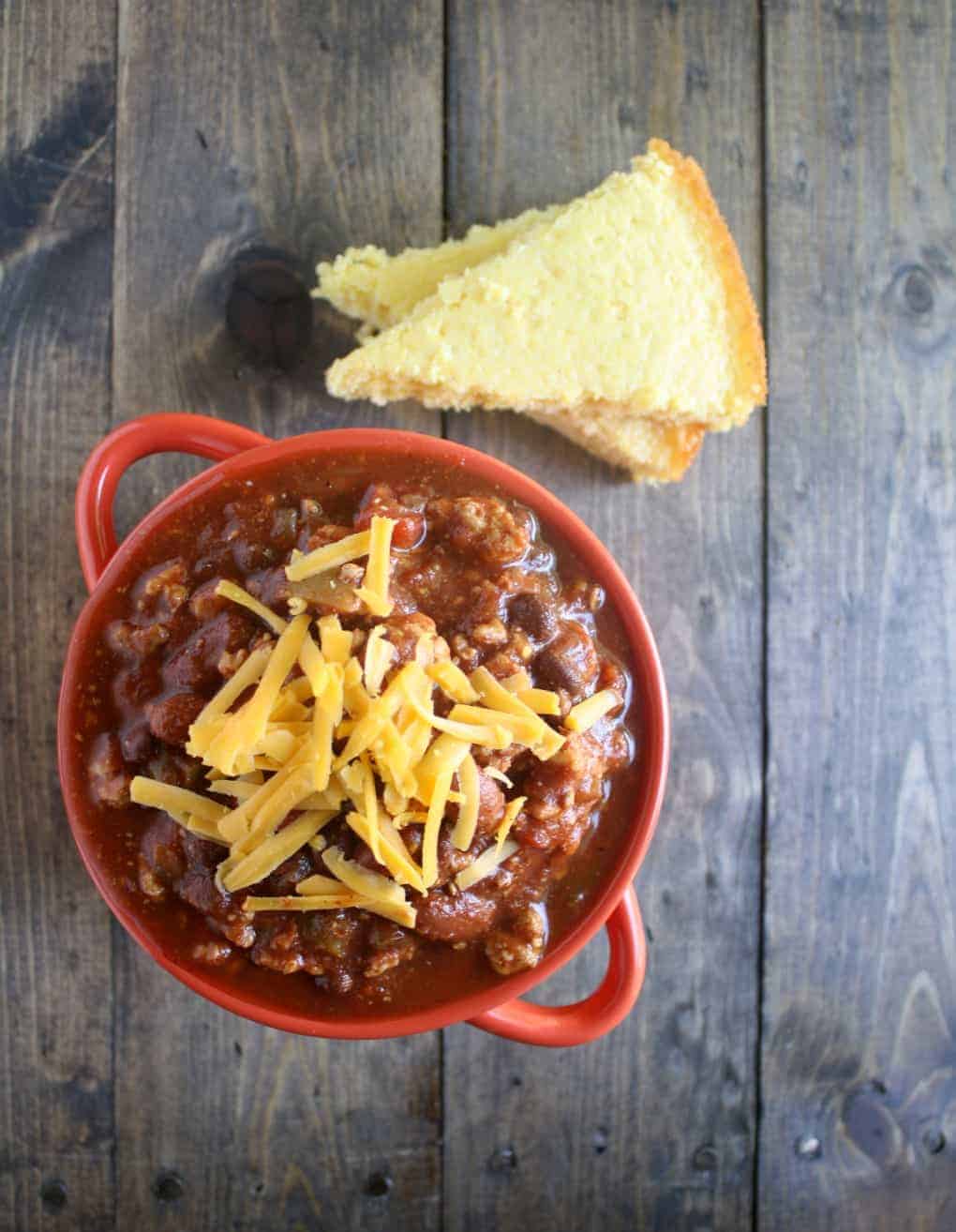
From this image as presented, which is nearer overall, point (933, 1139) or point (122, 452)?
point (122, 452)

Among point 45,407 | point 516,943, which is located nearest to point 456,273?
point 45,407

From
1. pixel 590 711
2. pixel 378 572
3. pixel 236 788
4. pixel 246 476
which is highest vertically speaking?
pixel 246 476

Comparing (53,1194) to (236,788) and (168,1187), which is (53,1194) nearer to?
(168,1187)

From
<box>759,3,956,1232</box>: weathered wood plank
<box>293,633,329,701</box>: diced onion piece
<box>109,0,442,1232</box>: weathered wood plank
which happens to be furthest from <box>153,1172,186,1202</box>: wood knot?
<box>293,633,329,701</box>: diced onion piece

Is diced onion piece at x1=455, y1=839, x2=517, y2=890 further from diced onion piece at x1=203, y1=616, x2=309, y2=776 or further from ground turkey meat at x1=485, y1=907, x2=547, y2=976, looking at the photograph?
diced onion piece at x1=203, y1=616, x2=309, y2=776

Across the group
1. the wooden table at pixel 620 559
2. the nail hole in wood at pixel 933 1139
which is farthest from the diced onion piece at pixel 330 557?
the nail hole in wood at pixel 933 1139

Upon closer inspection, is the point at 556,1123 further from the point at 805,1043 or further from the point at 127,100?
the point at 127,100
